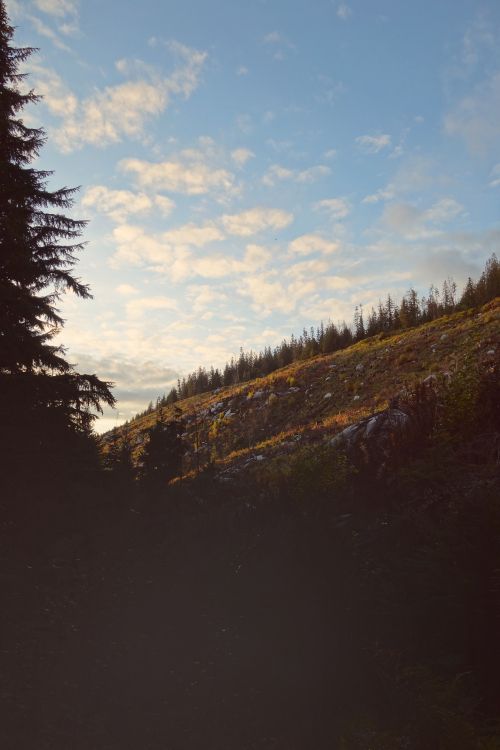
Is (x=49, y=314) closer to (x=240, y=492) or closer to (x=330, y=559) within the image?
(x=240, y=492)

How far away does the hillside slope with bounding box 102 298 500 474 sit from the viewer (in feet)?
62.0

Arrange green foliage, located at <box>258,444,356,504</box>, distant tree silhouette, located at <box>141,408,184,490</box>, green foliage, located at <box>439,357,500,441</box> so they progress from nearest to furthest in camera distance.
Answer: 1. green foliage, located at <box>439,357,500,441</box>
2. green foliage, located at <box>258,444,356,504</box>
3. distant tree silhouette, located at <box>141,408,184,490</box>

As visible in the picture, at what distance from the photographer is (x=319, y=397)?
2933cm

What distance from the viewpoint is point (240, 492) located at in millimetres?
11703

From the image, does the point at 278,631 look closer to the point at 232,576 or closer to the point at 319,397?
the point at 232,576

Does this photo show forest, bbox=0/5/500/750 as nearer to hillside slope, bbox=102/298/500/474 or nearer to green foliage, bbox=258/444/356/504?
green foliage, bbox=258/444/356/504

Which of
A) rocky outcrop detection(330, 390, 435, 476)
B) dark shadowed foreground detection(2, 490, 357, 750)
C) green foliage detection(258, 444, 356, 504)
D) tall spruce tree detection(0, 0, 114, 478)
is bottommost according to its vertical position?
dark shadowed foreground detection(2, 490, 357, 750)

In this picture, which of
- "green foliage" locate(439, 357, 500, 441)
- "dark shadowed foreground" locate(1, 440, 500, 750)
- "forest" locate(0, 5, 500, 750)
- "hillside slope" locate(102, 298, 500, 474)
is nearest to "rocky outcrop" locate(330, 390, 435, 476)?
"forest" locate(0, 5, 500, 750)

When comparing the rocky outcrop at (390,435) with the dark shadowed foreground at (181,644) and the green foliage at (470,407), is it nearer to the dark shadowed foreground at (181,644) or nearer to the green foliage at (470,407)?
the green foliage at (470,407)

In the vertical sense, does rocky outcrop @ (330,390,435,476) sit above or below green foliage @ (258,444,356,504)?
above

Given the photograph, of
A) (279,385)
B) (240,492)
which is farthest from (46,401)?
(279,385)

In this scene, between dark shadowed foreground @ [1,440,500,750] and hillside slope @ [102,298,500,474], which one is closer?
dark shadowed foreground @ [1,440,500,750]

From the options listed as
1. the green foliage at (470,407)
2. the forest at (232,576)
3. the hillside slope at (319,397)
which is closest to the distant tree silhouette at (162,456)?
the forest at (232,576)

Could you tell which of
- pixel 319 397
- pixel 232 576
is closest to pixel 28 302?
pixel 232 576
